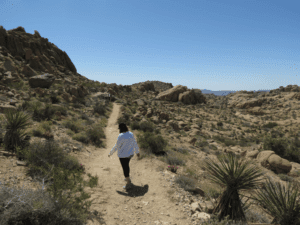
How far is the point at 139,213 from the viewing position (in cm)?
399

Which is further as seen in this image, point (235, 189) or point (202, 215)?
point (202, 215)

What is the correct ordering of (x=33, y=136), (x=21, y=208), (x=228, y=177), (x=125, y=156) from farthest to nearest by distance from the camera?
(x=33, y=136), (x=125, y=156), (x=228, y=177), (x=21, y=208)

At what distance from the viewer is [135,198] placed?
466 cm

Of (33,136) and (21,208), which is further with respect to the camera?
(33,136)

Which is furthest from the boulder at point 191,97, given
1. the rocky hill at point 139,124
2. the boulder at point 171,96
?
the boulder at point 171,96

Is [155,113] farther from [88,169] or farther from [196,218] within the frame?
[196,218]

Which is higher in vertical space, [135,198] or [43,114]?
[43,114]

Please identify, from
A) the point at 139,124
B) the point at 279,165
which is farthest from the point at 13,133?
the point at 279,165

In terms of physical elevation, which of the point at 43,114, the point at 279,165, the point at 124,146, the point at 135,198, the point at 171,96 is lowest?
the point at 279,165

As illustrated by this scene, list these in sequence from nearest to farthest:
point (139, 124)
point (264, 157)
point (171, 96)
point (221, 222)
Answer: point (221, 222) < point (264, 157) < point (139, 124) < point (171, 96)

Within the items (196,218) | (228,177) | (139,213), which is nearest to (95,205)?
(139,213)

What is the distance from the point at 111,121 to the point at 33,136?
31.9 ft

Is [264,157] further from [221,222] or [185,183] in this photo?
[221,222]

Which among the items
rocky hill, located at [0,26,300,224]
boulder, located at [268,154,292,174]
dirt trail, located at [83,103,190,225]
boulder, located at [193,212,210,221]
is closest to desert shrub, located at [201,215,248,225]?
boulder, located at [193,212,210,221]
